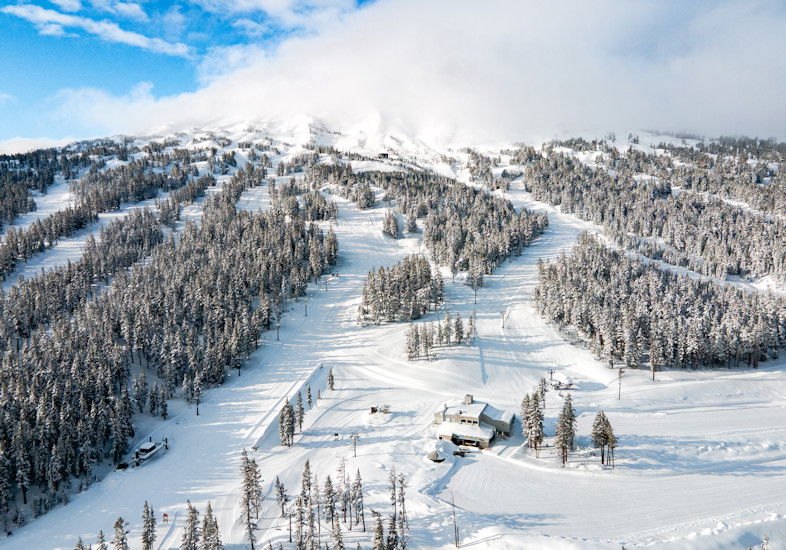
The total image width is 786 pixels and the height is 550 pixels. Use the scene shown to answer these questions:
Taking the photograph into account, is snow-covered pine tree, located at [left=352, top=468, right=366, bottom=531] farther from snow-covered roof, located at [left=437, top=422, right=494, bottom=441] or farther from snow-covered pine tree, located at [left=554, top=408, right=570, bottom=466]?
snow-covered pine tree, located at [left=554, top=408, right=570, bottom=466]

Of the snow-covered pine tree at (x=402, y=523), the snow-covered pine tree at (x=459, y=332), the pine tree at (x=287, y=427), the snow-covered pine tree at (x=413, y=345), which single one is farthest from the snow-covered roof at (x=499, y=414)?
the snow-covered pine tree at (x=459, y=332)

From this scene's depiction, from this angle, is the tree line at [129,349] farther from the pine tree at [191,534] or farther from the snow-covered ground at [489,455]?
the pine tree at [191,534]

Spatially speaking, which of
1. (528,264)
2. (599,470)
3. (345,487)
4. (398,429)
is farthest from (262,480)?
(528,264)

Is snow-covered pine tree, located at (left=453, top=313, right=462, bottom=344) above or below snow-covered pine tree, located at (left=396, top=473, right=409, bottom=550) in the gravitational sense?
above

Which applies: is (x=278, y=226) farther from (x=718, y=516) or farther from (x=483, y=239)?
(x=718, y=516)

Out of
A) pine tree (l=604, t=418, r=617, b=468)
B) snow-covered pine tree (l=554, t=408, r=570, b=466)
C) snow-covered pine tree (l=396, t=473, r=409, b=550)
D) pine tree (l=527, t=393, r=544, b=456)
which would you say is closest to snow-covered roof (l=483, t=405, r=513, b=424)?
pine tree (l=527, t=393, r=544, b=456)

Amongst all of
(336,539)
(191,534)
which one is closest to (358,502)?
(336,539)
